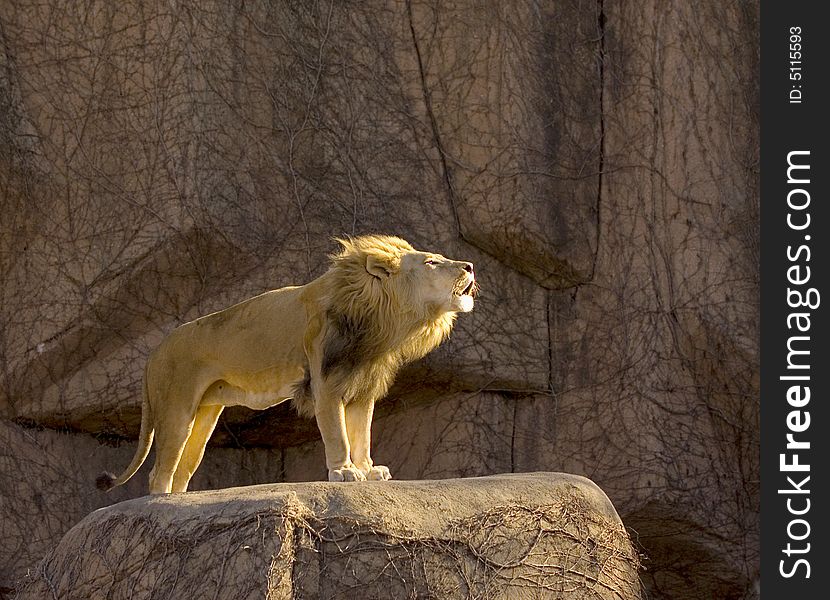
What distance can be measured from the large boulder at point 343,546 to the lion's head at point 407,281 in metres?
0.83

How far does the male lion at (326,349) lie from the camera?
18.7 ft

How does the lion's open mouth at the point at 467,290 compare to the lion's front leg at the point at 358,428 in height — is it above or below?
above

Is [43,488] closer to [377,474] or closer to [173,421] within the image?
[173,421]

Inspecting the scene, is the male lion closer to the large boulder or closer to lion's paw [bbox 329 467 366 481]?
lion's paw [bbox 329 467 366 481]

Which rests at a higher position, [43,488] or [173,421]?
[173,421]

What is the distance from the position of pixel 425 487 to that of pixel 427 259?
114cm

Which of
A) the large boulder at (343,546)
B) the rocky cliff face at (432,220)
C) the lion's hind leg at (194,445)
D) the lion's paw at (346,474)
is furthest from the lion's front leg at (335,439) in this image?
the rocky cliff face at (432,220)

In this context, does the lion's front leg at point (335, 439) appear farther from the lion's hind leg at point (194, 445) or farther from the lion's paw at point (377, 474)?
the lion's hind leg at point (194, 445)

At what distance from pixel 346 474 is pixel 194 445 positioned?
1.16 m

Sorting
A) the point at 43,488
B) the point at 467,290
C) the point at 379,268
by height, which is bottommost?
the point at 43,488

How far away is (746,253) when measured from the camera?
27.3 ft

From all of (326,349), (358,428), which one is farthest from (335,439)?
(326,349)

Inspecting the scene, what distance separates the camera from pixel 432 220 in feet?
27.1

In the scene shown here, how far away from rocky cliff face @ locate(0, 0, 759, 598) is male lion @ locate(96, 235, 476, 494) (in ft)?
6.17
